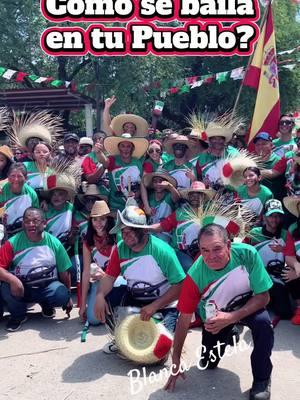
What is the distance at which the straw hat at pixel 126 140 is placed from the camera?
5617mm

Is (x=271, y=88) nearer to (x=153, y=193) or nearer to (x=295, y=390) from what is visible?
(x=153, y=193)

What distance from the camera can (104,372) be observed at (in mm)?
3545

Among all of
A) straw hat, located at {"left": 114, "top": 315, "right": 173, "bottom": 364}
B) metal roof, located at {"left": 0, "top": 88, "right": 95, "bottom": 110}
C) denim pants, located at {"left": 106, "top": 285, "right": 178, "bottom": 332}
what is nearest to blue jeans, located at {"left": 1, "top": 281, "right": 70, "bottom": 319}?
denim pants, located at {"left": 106, "top": 285, "right": 178, "bottom": 332}

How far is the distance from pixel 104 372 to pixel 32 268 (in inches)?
52.8

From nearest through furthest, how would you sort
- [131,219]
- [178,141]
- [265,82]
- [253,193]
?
[131,219] → [253,193] → [178,141] → [265,82]

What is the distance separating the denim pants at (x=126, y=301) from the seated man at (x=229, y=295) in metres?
0.48

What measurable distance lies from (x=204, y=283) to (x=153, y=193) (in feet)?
8.06

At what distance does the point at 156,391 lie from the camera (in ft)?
10.6

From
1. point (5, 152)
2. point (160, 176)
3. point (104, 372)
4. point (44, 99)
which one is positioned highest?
point (44, 99)

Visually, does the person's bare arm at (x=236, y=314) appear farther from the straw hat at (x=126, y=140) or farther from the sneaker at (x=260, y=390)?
the straw hat at (x=126, y=140)

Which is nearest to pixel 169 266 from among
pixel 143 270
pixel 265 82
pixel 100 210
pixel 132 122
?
pixel 143 270

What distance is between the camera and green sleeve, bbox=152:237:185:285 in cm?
364

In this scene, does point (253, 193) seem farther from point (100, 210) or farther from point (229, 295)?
point (229, 295)

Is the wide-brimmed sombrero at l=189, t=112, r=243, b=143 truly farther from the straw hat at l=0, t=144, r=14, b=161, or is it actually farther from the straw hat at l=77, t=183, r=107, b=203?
the straw hat at l=0, t=144, r=14, b=161
